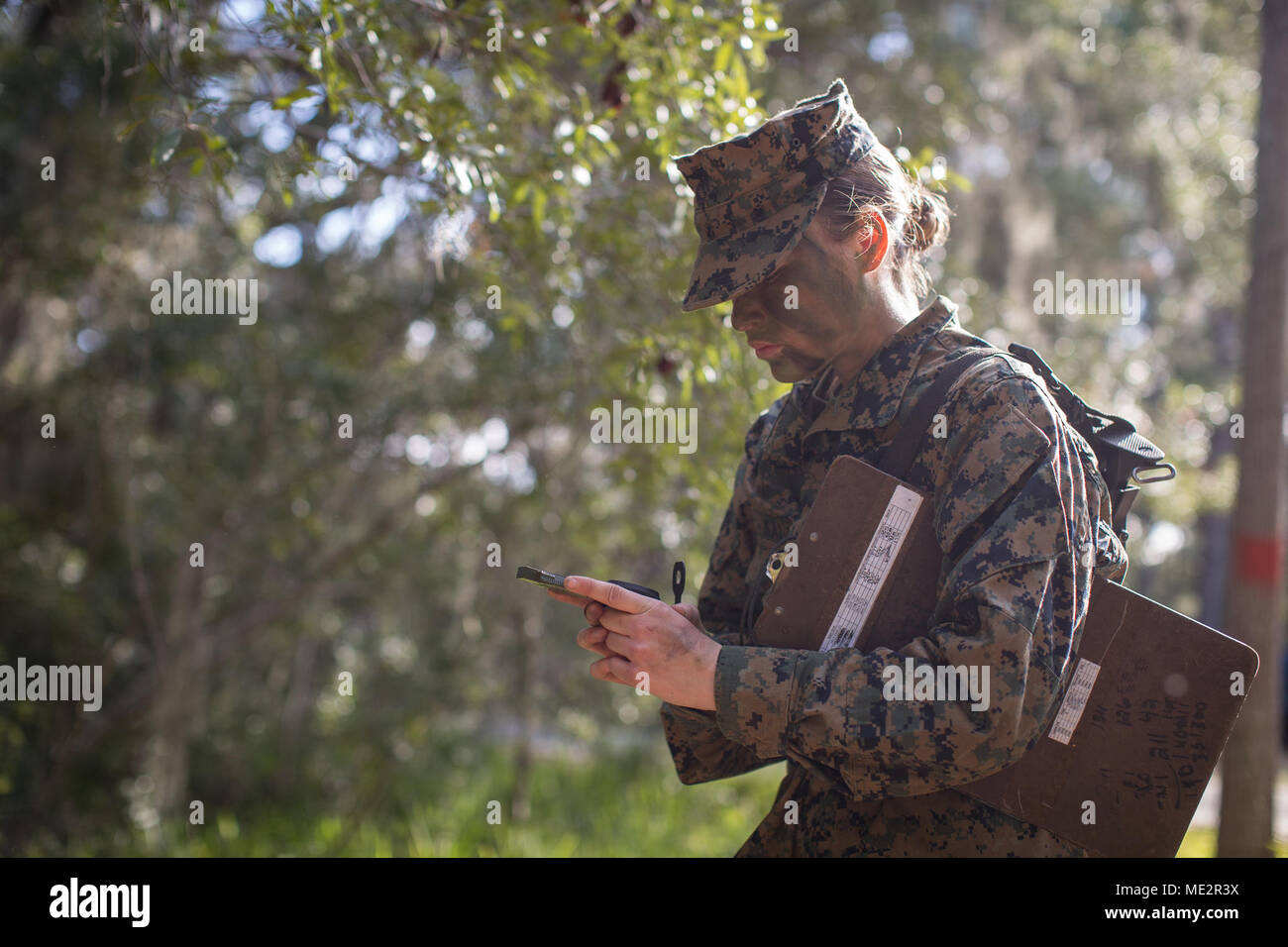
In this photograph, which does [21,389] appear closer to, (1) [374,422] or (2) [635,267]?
(1) [374,422]

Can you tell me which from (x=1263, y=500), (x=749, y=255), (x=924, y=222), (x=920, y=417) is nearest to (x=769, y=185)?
(x=749, y=255)

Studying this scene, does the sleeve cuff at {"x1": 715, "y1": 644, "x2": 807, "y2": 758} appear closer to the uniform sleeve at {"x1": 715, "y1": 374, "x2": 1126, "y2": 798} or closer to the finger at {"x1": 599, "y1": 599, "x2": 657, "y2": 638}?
the uniform sleeve at {"x1": 715, "y1": 374, "x2": 1126, "y2": 798}

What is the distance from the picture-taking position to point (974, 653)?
1.39m

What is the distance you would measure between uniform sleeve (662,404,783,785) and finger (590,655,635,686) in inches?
7.7

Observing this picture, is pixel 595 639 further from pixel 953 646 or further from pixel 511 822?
pixel 511 822

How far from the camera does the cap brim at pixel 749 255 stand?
1707 mm

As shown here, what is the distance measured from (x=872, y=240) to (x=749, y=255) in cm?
22

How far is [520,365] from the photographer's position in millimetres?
6613

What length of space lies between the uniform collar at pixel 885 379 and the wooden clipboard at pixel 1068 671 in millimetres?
167

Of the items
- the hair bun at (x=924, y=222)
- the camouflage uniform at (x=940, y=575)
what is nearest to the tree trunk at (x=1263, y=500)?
the hair bun at (x=924, y=222)

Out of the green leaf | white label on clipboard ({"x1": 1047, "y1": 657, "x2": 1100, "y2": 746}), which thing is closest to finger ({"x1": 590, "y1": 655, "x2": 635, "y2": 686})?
white label on clipboard ({"x1": 1047, "y1": 657, "x2": 1100, "y2": 746})

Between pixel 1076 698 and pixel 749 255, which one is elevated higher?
pixel 749 255

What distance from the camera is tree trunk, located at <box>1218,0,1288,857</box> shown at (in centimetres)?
448

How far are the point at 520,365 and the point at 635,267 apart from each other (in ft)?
10.4
